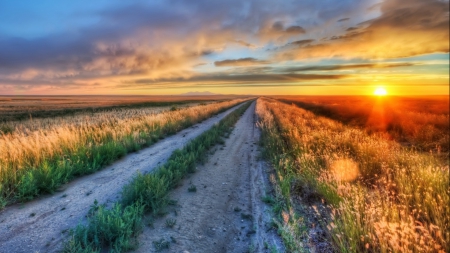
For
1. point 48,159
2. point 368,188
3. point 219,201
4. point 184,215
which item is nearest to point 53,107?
point 48,159

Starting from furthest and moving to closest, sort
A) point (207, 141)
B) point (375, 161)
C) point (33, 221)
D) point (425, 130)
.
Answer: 1. point (425, 130)
2. point (207, 141)
3. point (375, 161)
4. point (33, 221)

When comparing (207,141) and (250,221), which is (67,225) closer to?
(250,221)

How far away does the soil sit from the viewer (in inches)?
168

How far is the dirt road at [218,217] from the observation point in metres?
4.29

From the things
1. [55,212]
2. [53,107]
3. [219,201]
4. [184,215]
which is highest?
[53,107]

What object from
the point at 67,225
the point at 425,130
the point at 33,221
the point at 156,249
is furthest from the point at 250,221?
the point at 425,130

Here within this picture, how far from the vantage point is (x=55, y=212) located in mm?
5340

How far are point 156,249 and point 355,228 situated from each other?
10.8ft

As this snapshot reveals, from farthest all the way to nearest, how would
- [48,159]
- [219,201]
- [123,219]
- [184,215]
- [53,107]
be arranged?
[53,107], [48,159], [219,201], [184,215], [123,219]

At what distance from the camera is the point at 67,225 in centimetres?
478

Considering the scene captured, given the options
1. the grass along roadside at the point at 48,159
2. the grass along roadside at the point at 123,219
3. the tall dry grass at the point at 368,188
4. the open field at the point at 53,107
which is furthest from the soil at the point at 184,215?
the open field at the point at 53,107

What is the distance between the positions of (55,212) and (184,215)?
292 centimetres

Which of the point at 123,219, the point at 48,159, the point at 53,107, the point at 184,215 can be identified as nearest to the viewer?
the point at 123,219

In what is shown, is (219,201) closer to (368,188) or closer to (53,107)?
(368,188)
